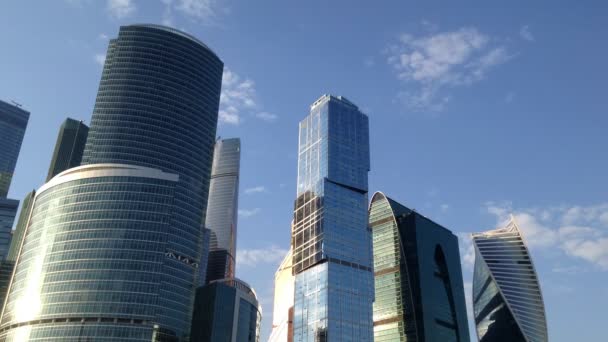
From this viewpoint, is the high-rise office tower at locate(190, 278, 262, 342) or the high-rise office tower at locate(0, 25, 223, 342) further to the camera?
the high-rise office tower at locate(190, 278, 262, 342)

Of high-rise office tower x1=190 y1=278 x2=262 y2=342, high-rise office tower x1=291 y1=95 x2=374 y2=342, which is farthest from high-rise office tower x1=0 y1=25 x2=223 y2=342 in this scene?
high-rise office tower x1=291 y1=95 x2=374 y2=342

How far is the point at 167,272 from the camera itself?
173000mm

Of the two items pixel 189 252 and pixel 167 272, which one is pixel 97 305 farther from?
pixel 189 252

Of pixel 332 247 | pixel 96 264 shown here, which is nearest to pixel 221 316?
pixel 96 264

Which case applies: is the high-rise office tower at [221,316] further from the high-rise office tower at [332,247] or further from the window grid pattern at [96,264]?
the high-rise office tower at [332,247]

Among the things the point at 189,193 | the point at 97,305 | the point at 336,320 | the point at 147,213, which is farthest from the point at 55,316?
the point at 336,320

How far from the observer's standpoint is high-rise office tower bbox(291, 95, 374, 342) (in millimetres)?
169125

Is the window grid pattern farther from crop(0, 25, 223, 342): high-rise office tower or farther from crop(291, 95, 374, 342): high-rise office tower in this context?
crop(291, 95, 374, 342): high-rise office tower

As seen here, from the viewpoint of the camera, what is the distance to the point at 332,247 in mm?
176625

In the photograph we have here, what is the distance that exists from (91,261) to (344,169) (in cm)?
8592

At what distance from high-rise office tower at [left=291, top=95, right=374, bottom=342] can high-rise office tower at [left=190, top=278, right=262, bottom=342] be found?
77.1ft

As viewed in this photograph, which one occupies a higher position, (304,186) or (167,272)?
(304,186)

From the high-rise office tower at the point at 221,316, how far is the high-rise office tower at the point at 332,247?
2351cm

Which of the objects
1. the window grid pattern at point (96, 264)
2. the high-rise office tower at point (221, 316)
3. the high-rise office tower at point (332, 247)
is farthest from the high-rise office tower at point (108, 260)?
the high-rise office tower at point (332, 247)
